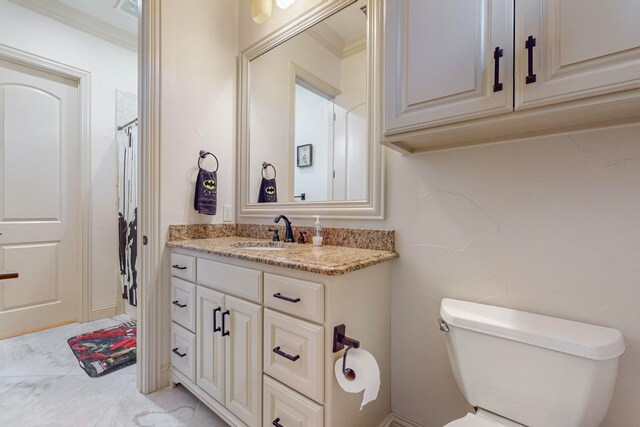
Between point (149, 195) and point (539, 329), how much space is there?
1877 millimetres

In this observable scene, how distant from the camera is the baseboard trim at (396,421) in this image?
4.33ft

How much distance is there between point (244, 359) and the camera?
4.10ft

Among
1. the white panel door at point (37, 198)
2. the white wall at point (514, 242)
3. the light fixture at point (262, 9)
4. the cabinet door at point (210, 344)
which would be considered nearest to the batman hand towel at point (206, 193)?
the cabinet door at point (210, 344)

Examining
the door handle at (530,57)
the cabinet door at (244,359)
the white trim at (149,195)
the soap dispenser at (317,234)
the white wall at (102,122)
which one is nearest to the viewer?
the door handle at (530,57)

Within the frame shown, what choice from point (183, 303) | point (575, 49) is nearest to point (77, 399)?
point (183, 303)

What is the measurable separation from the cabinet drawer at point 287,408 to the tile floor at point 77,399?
1.45ft

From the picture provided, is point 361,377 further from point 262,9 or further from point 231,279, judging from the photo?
point 262,9

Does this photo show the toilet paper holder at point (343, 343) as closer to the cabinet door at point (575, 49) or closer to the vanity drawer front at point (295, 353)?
the vanity drawer front at point (295, 353)

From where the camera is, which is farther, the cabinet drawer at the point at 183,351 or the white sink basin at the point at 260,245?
the white sink basin at the point at 260,245

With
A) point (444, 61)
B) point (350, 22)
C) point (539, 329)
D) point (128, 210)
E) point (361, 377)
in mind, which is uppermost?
point (350, 22)

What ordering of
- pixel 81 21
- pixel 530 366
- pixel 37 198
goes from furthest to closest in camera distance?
1. pixel 81 21
2. pixel 37 198
3. pixel 530 366

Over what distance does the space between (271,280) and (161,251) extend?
0.93m

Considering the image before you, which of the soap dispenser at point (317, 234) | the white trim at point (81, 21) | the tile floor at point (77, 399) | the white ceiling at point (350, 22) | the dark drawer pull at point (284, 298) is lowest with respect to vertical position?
the tile floor at point (77, 399)

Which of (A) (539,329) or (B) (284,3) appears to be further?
(B) (284,3)
